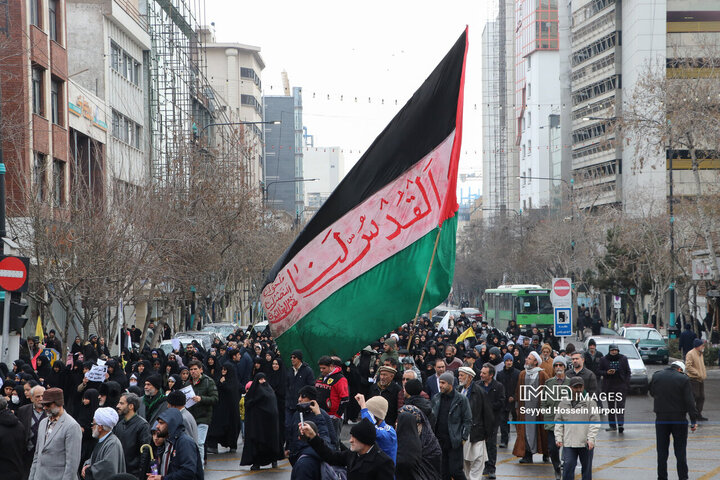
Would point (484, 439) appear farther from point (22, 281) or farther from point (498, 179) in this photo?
point (498, 179)

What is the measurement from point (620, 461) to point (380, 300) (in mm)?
6873

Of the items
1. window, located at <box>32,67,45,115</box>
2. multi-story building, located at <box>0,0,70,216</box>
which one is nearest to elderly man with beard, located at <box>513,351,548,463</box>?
multi-story building, located at <box>0,0,70,216</box>

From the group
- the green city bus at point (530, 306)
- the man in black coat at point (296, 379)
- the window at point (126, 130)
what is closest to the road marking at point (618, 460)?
the man in black coat at point (296, 379)

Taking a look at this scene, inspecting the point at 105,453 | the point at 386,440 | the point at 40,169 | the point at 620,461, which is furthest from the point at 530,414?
the point at 40,169

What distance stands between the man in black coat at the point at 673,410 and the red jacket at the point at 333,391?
3986 mm

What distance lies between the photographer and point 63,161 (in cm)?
3544

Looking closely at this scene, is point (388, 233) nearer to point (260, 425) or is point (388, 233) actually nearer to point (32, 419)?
point (32, 419)

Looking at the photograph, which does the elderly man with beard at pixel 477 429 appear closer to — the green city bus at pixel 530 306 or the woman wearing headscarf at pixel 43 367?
the woman wearing headscarf at pixel 43 367

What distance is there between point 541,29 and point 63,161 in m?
91.9

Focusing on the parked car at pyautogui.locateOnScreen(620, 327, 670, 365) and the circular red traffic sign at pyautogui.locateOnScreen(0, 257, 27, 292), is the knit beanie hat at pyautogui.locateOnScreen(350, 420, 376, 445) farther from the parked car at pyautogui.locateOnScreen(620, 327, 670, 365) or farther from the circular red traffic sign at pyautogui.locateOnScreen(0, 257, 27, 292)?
the parked car at pyautogui.locateOnScreen(620, 327, 670, 365)

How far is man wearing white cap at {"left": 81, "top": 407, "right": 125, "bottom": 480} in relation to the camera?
27.6 ft

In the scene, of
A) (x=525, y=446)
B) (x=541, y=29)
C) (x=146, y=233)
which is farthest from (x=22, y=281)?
(x=541, y=29)

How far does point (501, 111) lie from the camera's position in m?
154

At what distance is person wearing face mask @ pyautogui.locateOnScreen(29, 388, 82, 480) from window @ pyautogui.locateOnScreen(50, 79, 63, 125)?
27.1 metres
